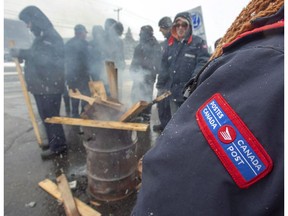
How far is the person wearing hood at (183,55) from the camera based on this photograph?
4320 millimetres

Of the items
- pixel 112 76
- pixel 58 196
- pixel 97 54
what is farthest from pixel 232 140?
pixel 97 54

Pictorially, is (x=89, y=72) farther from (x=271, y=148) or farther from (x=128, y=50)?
(x=128, y=50)

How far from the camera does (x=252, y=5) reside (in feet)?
2.53

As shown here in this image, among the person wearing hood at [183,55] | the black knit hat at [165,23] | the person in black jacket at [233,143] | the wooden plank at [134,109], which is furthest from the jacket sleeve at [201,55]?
the person in black jacket at [233,143]

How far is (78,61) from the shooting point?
626 cm

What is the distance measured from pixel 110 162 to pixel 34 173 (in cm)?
170

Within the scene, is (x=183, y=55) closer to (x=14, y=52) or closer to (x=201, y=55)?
(x=201, y=55)

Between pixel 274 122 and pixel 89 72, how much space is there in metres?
6.23

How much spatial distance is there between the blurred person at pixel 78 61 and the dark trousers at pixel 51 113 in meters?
1.63

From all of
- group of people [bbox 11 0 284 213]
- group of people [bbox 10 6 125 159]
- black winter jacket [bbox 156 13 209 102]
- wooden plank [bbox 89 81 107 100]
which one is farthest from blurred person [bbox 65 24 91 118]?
group of people [bbox 11 0 284 213]

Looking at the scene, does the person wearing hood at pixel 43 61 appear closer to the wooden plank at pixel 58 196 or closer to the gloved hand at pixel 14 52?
the gloved hand at pixel 14 52

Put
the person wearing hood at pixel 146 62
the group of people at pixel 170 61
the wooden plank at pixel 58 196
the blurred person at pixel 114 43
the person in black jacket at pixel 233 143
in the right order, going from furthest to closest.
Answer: the blurred person at pixel 114 43, the person wearing hood at pixel 146 62, the group of people at pixel 170 61, the wooden plank at pixel 58 196, the person in black jacket at pixel 233 143

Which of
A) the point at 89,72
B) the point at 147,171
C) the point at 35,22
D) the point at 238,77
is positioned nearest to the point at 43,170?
the point at 35,22

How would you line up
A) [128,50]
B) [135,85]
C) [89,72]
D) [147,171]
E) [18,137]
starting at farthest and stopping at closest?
[128,50] < [89,72] < [135,85] < [18,137] < [147,171]
